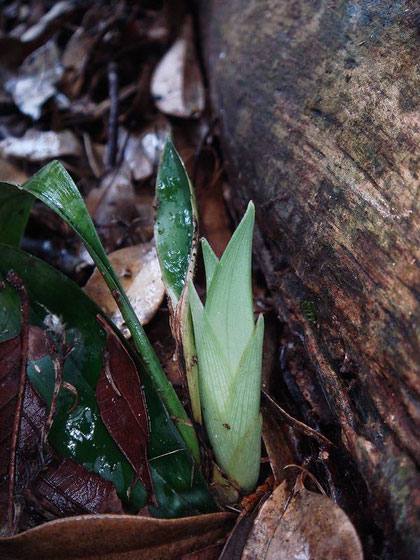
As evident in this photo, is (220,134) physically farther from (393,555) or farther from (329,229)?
(393,555)

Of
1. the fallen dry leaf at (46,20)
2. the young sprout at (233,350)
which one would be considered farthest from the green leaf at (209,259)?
the fallen dry leaf at (46,20)

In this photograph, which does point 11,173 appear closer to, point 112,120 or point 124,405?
point 112,120

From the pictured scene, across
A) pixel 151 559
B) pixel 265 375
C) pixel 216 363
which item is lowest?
pixel 151 559

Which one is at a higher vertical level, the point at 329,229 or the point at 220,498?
the point at 329,229

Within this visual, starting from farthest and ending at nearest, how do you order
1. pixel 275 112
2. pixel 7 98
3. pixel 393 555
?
pixel 7 98 < pixel 275 112 < pixel 393 555

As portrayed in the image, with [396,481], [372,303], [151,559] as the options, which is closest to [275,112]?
[372,303]

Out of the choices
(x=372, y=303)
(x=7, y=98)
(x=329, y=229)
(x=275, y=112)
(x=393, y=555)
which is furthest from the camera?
(x=7, y=98)
